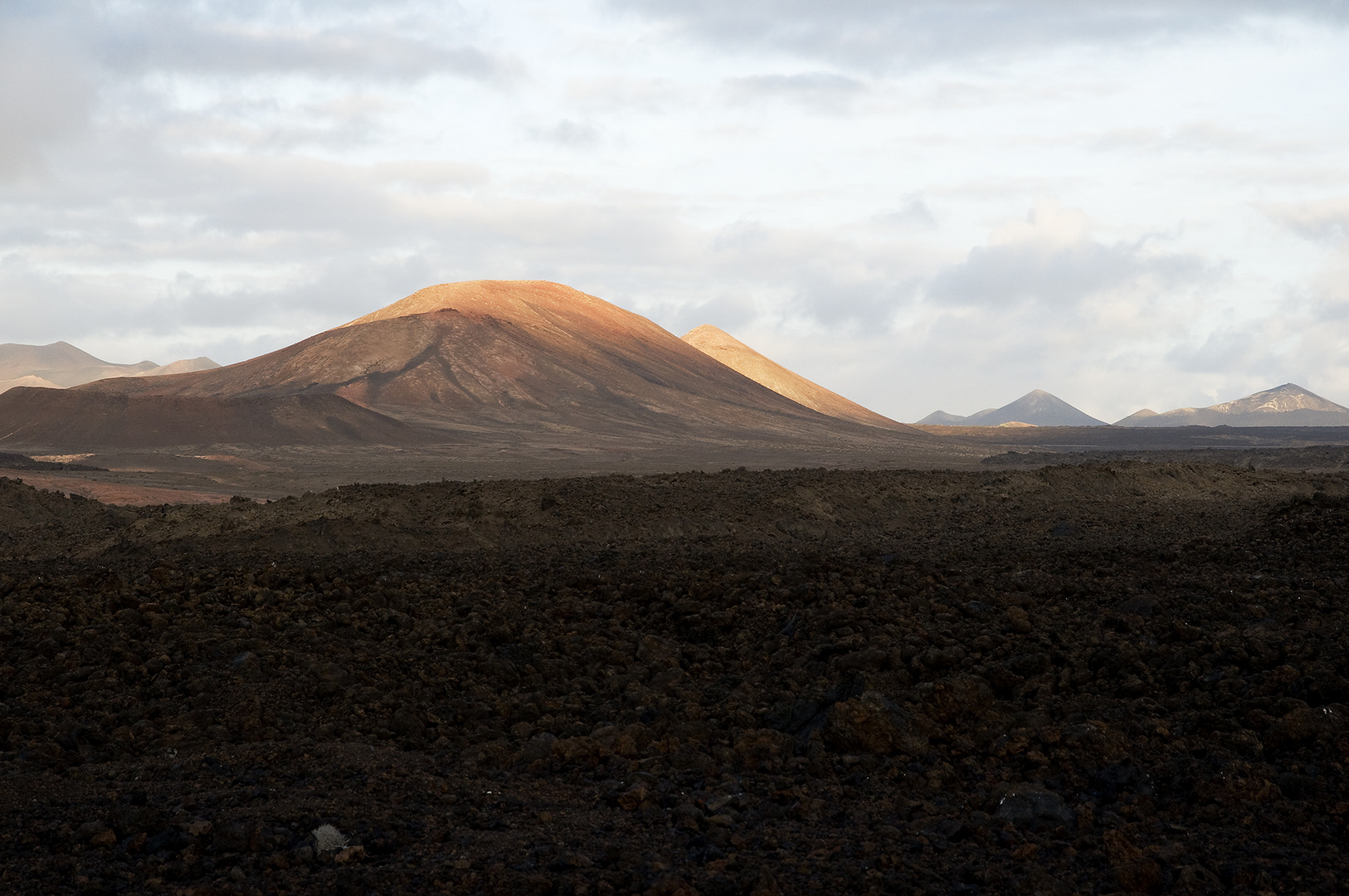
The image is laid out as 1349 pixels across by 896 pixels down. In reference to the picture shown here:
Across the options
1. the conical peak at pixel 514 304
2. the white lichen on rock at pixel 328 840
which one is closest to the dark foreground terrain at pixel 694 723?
the white lichen on rock at pixel 328 840

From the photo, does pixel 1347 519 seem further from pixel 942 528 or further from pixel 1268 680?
pixel 1268 680

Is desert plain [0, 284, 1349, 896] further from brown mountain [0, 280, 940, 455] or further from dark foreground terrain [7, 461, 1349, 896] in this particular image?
brown mountain [0, 280, 940, 455]

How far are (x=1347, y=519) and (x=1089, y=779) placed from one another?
738 cm

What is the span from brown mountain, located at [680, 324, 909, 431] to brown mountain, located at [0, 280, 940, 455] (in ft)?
39.9

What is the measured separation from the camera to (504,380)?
9475cm

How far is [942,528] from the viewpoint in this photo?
46.8ft

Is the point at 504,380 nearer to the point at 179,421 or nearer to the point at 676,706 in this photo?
the point at 179,421

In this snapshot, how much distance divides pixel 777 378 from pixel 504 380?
2099 inches

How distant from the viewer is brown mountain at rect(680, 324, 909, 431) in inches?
4953

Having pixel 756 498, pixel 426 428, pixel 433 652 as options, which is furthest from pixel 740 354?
pixel 433 652

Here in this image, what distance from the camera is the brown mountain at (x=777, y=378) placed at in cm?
12581

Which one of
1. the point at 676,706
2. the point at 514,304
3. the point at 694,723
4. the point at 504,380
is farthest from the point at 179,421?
the point at 694,723

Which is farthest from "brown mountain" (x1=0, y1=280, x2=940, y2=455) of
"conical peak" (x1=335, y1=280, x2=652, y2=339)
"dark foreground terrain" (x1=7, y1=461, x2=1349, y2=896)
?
"dark foreground terrain" (x1=7, y1=461, x2=1349, y2=896)

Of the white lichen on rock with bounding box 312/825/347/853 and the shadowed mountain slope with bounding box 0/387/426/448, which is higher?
the shadowed mountain slope with bounding box 0/387/426/448
